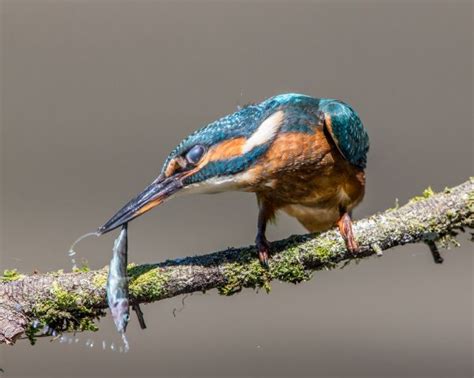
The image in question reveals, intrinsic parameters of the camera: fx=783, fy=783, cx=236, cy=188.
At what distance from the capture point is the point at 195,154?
2330 millimetres

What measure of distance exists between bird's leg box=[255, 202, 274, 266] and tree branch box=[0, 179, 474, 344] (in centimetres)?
3

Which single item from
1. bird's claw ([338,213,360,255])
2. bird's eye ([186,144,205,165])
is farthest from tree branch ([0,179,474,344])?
bird's eye ([186,144,205,165])

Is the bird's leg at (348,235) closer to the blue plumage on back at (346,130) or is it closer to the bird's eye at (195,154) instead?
the blue plumage on back at (346,130)

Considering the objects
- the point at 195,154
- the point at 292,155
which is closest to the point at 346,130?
the point at 292,155

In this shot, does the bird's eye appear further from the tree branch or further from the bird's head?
the tree branch

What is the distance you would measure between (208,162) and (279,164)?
0.31m

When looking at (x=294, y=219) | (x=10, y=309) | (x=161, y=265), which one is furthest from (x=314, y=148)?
(x=10, y=309)

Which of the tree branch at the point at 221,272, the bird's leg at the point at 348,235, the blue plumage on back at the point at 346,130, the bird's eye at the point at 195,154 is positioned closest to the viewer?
the tree branch at the point at 221,272

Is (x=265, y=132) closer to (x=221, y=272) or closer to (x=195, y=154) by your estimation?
(x=195, y=154)

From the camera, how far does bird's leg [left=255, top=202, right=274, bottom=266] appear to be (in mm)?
2465

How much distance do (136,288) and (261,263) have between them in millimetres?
428

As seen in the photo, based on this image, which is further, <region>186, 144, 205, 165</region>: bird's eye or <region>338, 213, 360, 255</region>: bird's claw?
<region>338, 213, 360, 255</region>: bird's claw

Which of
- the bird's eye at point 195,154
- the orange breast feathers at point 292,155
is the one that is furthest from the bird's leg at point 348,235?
the bird's eye at point 195,154

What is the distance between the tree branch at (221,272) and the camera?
2211 millimetres
